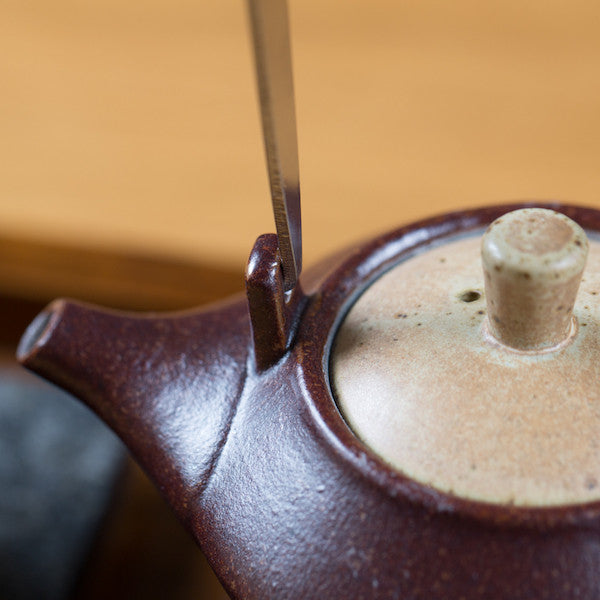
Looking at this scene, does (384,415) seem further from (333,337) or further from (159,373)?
(159,373)

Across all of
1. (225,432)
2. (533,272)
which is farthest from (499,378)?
(225,432)

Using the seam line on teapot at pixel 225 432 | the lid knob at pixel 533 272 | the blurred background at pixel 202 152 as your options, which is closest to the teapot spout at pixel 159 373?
the seam line on teapot at pixel 225 432

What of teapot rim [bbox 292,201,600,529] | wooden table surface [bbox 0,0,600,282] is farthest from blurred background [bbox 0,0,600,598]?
teapot rim [bbox 292,201,600,529]

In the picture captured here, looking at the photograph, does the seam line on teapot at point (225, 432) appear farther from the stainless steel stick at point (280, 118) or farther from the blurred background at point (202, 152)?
the blurred background at point (202, 152)

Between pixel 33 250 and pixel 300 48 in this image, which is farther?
pixel 300 48

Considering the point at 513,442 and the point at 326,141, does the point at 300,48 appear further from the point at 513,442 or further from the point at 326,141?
the point at 513,442

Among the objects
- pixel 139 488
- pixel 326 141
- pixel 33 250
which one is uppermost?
pixel 326 141

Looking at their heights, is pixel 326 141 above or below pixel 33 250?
above

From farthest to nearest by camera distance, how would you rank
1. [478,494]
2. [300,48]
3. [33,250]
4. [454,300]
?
[300,48]
[33,250]
[454,300]
[478,494]

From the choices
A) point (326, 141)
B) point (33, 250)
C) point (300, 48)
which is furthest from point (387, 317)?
point (300, 48)
